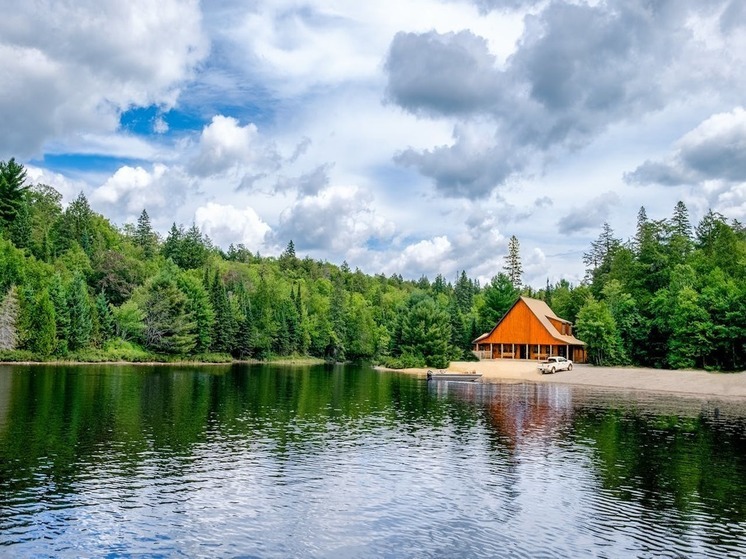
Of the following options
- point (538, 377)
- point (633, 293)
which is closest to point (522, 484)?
point (538, 377)

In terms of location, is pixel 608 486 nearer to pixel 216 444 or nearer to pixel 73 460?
pixel 216 444

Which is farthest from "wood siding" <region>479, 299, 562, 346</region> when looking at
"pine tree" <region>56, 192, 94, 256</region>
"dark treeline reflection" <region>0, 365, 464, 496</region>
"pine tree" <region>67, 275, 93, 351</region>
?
"pine tree" <region>56, 192, 94, 256</region>

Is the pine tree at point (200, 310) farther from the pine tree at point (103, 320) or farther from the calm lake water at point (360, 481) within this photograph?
the calm lake water at point (360, 481)

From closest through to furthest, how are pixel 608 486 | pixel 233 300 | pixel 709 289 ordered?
1. pixel 608 486
2. pixel 709 289
3. pixel 233 300

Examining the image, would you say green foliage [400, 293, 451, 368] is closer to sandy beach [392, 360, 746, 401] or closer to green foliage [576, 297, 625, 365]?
sandy beach [392, 360, 746, 401]

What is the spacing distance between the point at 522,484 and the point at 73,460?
18.7 meters

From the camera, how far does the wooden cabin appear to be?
9794 centimetres

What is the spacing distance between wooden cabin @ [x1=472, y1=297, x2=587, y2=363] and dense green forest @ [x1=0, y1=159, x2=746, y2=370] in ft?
16.9

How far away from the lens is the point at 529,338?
325ft

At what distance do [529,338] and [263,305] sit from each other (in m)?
57.7

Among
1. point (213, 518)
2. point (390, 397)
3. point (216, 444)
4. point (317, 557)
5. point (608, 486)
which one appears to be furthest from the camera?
point (390, 397)

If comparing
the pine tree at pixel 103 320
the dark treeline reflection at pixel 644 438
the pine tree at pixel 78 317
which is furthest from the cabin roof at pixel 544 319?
the pine tree at pixel 78 317

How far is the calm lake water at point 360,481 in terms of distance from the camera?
1788 cm

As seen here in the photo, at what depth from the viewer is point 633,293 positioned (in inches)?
3999
